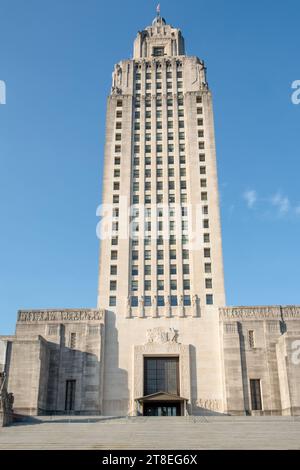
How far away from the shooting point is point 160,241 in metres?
61.5

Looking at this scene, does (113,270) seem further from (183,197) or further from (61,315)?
(183,197)

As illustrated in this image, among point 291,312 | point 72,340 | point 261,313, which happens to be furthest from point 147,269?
point 291,312

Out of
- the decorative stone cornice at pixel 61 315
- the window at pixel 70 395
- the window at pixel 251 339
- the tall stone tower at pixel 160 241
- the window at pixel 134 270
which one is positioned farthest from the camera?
the window at pixel 134 270

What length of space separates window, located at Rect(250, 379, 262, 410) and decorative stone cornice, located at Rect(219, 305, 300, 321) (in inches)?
292

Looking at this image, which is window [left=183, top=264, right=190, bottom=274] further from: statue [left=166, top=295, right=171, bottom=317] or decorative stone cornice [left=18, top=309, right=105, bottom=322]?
decorative stone cornice [left=18, top=309, right=105, bottom=322]

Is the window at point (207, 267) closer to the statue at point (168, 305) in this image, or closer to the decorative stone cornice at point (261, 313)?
the decorative stone cornice at point (261, 313)

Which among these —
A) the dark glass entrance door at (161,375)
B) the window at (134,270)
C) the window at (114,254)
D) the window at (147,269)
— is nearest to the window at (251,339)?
the dark glass entrance door at (161,375)

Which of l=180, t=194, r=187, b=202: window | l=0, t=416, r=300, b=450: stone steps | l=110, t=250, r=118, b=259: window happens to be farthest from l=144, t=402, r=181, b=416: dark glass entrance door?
l=180, t=194, r=187, b=202: window

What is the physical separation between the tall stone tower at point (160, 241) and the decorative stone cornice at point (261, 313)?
147 centimetres

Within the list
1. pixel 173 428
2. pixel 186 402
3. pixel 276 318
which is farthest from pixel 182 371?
pixel 173 428

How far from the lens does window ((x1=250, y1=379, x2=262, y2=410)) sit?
164 ft

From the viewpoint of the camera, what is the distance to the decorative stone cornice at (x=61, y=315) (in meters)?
55.4

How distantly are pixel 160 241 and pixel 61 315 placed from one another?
632 inches
